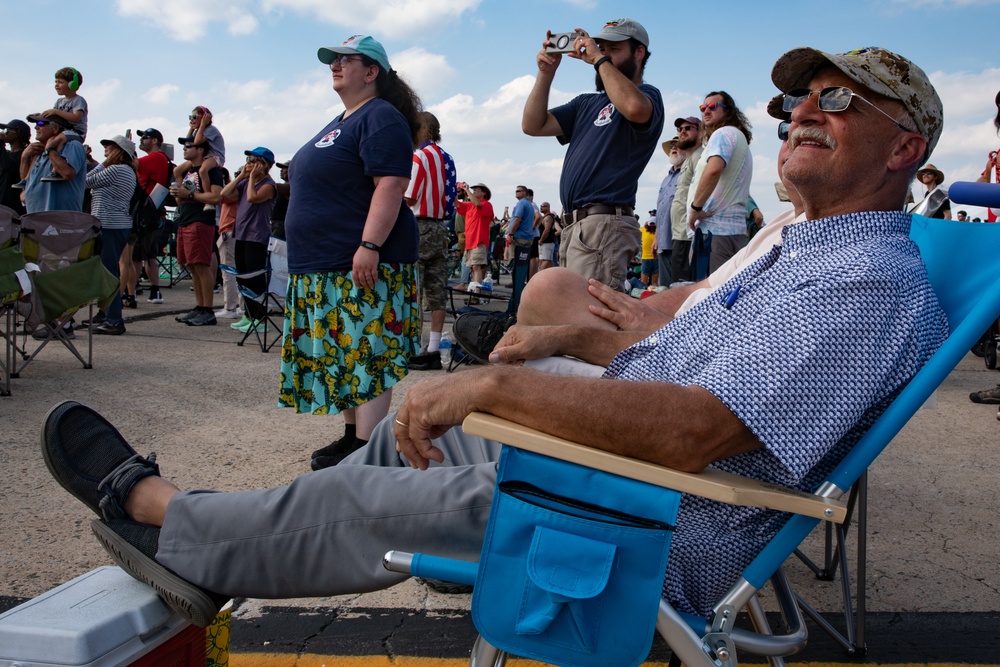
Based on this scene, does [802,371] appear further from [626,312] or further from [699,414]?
[626,312]

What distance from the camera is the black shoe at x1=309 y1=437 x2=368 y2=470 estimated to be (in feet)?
12.0

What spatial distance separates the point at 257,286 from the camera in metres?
7.54

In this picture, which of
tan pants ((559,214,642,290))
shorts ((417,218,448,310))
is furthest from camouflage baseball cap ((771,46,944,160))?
shorts ((417,218,448,310))

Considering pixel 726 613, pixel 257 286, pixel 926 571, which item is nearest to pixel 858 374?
pixel 726 613

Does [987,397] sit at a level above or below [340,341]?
below

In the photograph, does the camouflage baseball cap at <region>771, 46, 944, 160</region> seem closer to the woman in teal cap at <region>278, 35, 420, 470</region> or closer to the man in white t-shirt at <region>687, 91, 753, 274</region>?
the woman in teal cap at <region>278, 35, 420, 470</region>

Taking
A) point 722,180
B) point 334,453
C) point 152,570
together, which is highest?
point 722,180

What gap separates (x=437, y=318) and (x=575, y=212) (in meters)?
2.27

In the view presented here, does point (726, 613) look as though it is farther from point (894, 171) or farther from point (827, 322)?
point (894, 171)

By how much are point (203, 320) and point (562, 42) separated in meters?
5.78

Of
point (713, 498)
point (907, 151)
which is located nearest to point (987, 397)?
point (907, 151)

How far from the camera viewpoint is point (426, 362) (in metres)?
6.45

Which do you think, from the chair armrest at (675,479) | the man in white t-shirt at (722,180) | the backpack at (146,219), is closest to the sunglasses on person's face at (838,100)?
the chair armrest at (675,479)

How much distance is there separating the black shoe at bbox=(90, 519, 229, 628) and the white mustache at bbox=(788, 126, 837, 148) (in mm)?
1722
